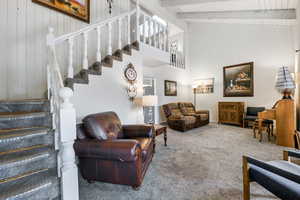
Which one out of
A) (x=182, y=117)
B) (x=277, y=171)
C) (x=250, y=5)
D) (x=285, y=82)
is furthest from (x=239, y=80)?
(x=277, y=171)

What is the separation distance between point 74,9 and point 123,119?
8.70 ft

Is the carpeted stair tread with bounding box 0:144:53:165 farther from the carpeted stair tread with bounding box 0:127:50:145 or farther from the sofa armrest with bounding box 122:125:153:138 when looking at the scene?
the sofa armrest with bounding box 122:125:153:138

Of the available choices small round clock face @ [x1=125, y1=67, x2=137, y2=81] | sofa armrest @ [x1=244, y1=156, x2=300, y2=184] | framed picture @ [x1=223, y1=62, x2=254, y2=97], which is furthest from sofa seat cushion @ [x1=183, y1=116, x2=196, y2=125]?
sofa armrest @ [x1=244, y1=156, x2=300, y2=184]

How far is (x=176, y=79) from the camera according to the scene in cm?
650

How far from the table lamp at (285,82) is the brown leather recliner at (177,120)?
245cm

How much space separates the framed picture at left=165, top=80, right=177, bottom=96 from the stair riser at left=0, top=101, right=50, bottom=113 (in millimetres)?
4538

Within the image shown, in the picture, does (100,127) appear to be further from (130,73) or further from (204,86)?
(204,86)

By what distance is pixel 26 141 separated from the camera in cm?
A: 142

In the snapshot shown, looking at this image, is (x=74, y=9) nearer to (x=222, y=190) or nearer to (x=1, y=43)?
(x=1, y=43)

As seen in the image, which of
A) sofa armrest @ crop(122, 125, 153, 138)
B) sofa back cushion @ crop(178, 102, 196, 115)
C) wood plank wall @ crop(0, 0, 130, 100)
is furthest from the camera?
sofa back cushion @ crop(178, 102, 196, 115)

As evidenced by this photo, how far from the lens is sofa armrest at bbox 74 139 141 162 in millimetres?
1585

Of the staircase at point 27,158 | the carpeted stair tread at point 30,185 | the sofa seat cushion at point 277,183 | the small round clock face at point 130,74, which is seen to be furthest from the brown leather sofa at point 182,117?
the carpeted stair tread at point 30,185

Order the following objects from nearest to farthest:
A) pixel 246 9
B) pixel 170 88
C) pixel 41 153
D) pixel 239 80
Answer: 1. pixel 41 153
2. pixel 246 9
3. pixel 239 80
4. pixel 170 88

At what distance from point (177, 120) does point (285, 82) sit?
112 inches
